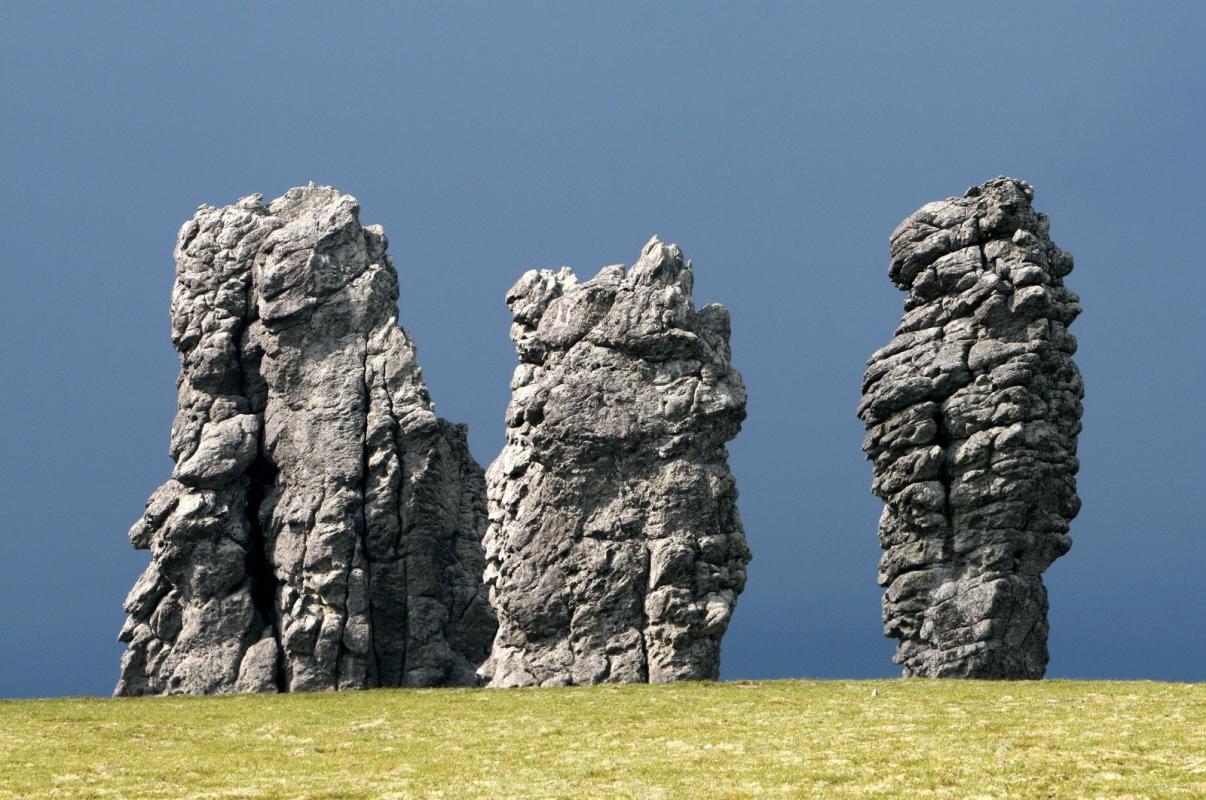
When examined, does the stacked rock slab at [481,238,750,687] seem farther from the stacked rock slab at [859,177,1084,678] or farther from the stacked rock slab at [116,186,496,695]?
the stacked rock slab at [116,186,496,695]

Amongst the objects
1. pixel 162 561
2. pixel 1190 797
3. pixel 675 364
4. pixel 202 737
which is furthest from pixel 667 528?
pixel 1190 797

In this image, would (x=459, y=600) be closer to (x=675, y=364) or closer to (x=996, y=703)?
(x=675, y=364)

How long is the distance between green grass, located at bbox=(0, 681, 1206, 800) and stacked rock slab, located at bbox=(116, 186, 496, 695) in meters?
14.3

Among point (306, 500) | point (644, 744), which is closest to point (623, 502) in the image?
point (306, 500)

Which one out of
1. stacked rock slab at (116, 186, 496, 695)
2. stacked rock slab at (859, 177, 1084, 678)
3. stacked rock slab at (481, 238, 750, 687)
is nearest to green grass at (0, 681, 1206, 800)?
stacked rock slab at (481, 238, 750, 687)

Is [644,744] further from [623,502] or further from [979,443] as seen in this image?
[979,443]

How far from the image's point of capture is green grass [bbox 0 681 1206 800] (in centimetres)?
3241

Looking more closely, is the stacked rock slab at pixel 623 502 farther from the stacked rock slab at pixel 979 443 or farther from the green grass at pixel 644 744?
the stacked rock slab at pixel 979 443

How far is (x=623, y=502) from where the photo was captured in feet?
190

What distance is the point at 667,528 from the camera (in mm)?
57188

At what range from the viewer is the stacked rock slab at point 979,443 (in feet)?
184

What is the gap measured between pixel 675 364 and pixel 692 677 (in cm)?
1204

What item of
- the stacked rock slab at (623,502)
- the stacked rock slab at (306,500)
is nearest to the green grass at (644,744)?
the stacked rock slab at (623,502)

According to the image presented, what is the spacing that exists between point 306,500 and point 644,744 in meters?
32.7
